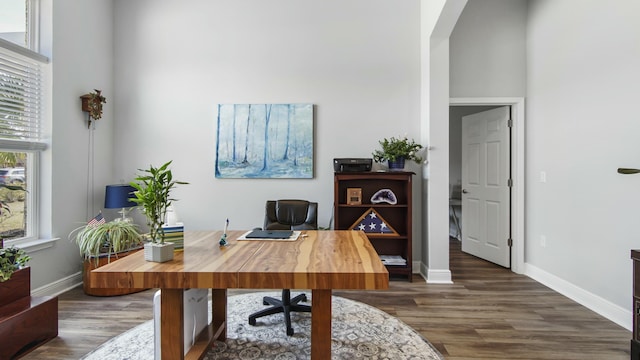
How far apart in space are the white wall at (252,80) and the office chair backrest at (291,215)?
1.36 ft

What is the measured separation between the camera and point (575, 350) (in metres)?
1.98

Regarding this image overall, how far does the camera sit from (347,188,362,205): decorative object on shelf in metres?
3.35

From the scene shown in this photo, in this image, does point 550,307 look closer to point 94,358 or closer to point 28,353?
point 94,358

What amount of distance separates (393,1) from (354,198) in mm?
2345

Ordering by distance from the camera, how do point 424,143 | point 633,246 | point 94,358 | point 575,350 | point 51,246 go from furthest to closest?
1. point 424,143
2. point 51,246
3. point 633,246
4. point 575,350
5. point 94,358

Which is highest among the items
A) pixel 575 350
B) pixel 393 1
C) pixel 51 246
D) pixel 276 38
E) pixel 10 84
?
pixel 393 1

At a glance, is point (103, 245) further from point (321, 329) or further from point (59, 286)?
point (321, 329)

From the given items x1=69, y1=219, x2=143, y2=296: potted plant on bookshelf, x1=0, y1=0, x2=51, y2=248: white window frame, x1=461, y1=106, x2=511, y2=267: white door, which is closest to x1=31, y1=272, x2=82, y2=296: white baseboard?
x1=69, y1=219, x2=143, y2=296: potted plant on bookshelf

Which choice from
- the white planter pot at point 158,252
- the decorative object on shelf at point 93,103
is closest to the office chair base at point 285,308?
the white planter pot at point 158,252

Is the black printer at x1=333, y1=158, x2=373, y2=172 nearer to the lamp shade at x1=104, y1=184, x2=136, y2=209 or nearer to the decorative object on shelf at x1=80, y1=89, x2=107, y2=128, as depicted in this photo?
the lamp shade at x1=104, y1=184, x2=136, y2=209

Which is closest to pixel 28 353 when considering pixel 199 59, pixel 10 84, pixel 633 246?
pixel 10 84

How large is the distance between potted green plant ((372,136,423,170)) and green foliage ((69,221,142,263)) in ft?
8.70

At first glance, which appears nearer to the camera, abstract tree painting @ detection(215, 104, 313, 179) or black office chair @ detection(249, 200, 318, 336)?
black office chair @ detection(249, 200, 318, 336)

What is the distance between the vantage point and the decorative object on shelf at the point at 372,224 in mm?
3307
